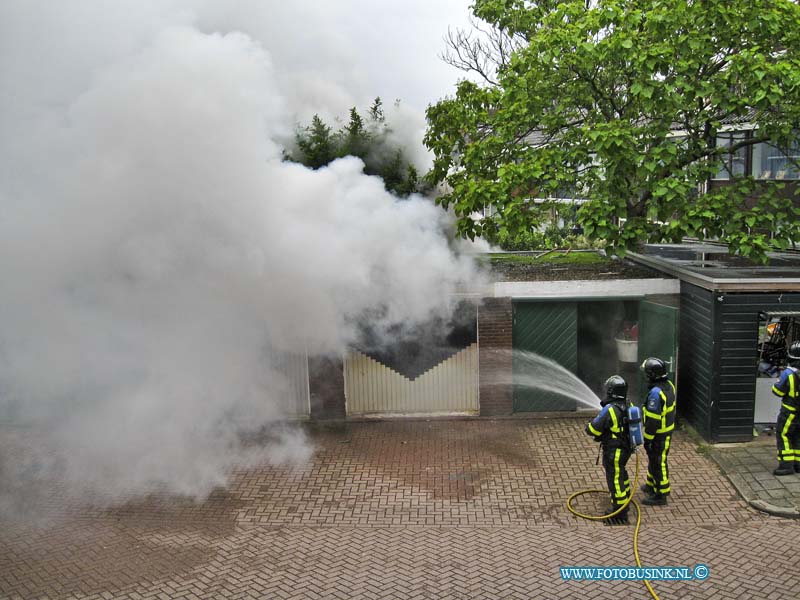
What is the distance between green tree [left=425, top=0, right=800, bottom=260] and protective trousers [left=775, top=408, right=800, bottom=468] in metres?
2.37

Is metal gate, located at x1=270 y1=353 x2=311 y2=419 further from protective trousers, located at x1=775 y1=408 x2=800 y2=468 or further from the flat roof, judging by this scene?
protective trousers, located at x1=775 y1=408 x2=800 y2=468

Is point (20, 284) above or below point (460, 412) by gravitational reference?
above

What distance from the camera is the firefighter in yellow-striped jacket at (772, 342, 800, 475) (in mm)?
7824

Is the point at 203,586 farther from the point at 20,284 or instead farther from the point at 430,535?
Answer: the point at 20,284

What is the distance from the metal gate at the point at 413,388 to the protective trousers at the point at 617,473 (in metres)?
3.39

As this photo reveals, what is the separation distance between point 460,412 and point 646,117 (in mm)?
5212

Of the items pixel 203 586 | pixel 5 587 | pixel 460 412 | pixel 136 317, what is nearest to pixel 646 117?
pixel 460 412

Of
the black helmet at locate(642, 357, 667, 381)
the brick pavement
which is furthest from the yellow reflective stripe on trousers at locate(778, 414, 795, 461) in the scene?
the black helmet at locate(642, 357, 667, 381)

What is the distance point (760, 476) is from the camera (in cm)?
795

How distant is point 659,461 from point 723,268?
13.7 feet

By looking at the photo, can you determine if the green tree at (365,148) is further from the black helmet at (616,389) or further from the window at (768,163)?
the window at (768,163)

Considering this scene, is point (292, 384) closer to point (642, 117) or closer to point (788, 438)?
point (788, 438)

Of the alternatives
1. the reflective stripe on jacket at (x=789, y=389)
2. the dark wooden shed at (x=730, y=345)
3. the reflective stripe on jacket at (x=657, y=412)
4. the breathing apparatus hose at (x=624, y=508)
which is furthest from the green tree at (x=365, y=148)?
the reflective stripe on jacket at (x=789, y=389)

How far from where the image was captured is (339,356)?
10156 millimetres
